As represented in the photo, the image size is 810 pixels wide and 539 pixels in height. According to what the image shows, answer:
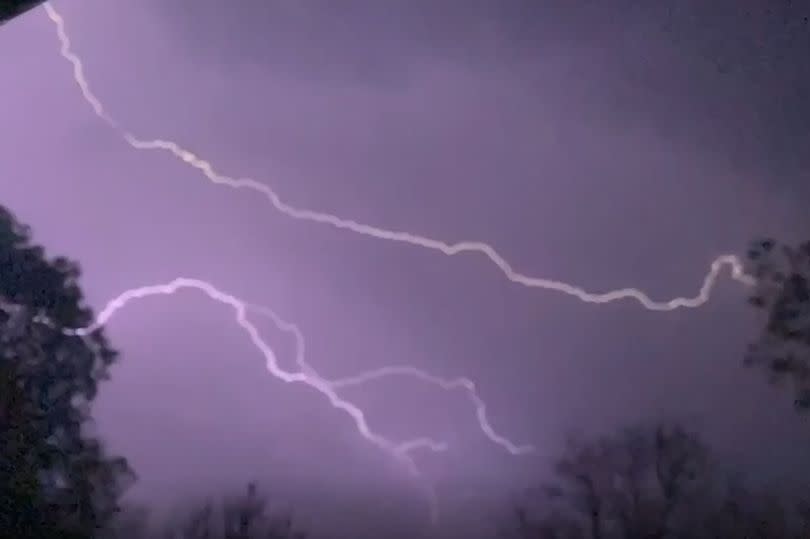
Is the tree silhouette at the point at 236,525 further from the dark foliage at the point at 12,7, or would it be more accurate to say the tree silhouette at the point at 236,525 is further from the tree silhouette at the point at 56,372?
the dark foliage at the point at 12,7

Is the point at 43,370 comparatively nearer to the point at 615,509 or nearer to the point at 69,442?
the point at 69,442

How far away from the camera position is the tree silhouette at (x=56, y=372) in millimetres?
6188

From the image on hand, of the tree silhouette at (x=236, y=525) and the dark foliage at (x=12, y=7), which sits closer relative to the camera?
the dark foliage at (x=12, y=7)

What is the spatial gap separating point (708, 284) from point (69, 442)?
5.47 meters

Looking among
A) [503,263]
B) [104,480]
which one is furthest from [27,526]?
[503,263]

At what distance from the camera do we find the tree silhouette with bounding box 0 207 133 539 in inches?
244

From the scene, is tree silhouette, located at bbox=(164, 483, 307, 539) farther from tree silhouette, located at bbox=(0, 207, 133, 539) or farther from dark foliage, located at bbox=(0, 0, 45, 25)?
dark foliage, located at bbox=(0, 0, 45, 25)

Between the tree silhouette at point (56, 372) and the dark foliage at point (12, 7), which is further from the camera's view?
the tree silhouette at point (56, 372)

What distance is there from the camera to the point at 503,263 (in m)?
8.22

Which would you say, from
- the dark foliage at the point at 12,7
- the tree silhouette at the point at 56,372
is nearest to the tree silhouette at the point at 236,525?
the tree silhouette at the point at 56,372

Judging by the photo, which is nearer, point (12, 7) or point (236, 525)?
point (12, 7)

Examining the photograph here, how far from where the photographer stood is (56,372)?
668 cm

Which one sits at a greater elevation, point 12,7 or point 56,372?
point 56,372

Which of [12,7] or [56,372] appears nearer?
[12,7]
